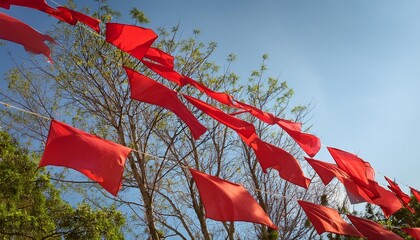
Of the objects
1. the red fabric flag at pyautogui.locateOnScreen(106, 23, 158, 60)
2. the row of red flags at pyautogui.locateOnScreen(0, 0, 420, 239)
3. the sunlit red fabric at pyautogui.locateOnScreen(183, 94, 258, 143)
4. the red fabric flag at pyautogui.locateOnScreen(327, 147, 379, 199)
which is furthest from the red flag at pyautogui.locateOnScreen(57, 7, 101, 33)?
the red fabric flag at pyautogui.locateOnScreen(327, 147, 379, 199)

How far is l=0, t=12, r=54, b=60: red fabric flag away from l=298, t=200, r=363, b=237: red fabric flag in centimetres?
300

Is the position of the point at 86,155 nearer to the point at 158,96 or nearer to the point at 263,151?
the point at 158,96

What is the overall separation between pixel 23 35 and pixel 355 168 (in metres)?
3.97

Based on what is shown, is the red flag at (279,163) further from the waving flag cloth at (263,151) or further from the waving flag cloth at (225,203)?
the waving flag cloth at (225,203)

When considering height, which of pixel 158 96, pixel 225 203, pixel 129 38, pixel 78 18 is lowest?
pixel 225 203

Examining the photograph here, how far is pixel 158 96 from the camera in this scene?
12.1 ft

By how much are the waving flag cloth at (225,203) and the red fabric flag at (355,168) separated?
1979 mm

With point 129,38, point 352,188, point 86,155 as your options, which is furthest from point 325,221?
point 129,38

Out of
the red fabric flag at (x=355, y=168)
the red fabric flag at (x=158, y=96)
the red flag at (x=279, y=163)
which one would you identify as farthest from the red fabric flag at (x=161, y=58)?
the red fabric flag at (x=355, y=168)

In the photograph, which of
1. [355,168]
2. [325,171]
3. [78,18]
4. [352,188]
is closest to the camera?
[78,18]

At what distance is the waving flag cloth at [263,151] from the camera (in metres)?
4.05

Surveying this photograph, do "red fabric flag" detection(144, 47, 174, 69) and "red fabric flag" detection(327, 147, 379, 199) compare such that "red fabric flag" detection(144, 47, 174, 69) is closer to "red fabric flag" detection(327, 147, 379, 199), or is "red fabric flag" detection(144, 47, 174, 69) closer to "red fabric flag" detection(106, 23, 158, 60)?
"red fabric flag" detection(106, 23, 158, 60)

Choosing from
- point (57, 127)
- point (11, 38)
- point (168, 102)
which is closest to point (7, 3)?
point (11, 38)

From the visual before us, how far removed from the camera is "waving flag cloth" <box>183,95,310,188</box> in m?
4.05
